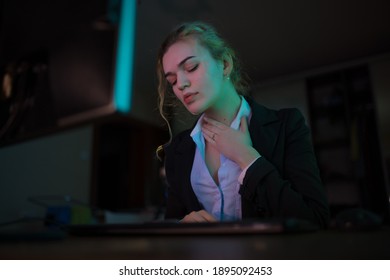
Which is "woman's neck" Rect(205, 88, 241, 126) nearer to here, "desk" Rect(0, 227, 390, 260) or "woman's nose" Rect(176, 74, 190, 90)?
"woman's nose" Rect(176, 74, 190, 90)

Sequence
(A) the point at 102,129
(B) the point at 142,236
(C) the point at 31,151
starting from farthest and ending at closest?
1. (A) the point at 102,129
2. (C) the point at 31,151
3. (B) the point at 142,236

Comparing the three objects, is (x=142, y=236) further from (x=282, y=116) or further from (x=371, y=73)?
(x=371, y=73)

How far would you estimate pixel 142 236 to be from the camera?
1.12 ft

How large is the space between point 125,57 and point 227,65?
18 centimetres

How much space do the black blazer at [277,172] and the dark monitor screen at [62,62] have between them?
0.17 meters

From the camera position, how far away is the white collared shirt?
50 centimetres

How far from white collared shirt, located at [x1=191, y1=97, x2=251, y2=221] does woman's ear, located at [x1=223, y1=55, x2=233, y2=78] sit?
5 centimetres

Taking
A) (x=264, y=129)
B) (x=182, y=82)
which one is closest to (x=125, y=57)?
(x=182, y=82)

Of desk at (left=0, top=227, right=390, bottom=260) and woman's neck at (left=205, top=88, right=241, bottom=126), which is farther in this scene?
woman's neck at (left=205, top=88, right=241, bottom=126)

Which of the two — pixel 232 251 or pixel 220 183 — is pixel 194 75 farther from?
pixel 232 251

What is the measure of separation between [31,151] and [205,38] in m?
1.42

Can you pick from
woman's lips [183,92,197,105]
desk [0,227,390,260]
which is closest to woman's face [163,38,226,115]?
woman's lips [183,92,197,105]

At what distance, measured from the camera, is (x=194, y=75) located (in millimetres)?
504
